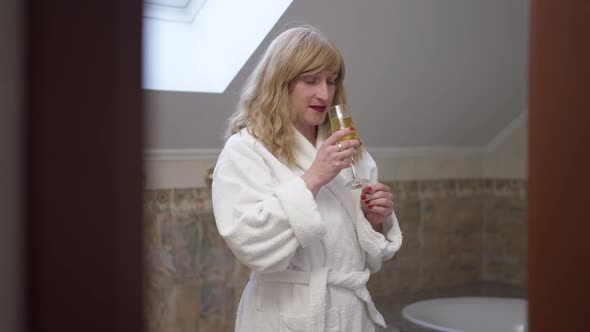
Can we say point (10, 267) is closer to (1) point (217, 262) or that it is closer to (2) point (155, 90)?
(2) point (155, 90)

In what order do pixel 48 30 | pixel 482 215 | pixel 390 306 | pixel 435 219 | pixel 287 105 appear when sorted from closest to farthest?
1. pixel 48 30
2. pixel 287 105
3. pixel 390 306
4. pixel 435 219
5. pixel 482 215

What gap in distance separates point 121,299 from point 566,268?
1.08ft

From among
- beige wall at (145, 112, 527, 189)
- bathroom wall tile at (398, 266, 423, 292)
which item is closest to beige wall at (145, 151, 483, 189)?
beige wall at (145, 112, 527, 189)

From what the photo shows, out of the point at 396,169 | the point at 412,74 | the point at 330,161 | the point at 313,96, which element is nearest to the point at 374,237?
the point at 330,161

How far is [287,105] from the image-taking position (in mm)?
1649

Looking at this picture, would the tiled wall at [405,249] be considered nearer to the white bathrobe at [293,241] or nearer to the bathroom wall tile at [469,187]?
the bathroom wall tile at [469,187]

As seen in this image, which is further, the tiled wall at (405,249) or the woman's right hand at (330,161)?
the tiled wall at (405,249)

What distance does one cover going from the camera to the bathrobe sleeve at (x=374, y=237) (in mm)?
1636

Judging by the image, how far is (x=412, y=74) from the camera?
283cm

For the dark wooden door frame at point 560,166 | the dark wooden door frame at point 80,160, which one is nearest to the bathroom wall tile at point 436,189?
the dark wooden door frame at point 560,166

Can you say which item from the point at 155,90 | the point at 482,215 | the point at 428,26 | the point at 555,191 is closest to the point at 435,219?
the point at 482,215

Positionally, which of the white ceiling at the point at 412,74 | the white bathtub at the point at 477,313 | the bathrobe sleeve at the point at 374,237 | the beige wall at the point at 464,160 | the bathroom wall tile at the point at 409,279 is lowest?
the white bathtub at the point at 477,313

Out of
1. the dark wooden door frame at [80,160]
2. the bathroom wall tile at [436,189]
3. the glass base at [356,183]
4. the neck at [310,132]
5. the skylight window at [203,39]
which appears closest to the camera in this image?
the dark wooden door frame at [80,160]

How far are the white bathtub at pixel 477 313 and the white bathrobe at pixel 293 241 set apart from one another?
1428mm
